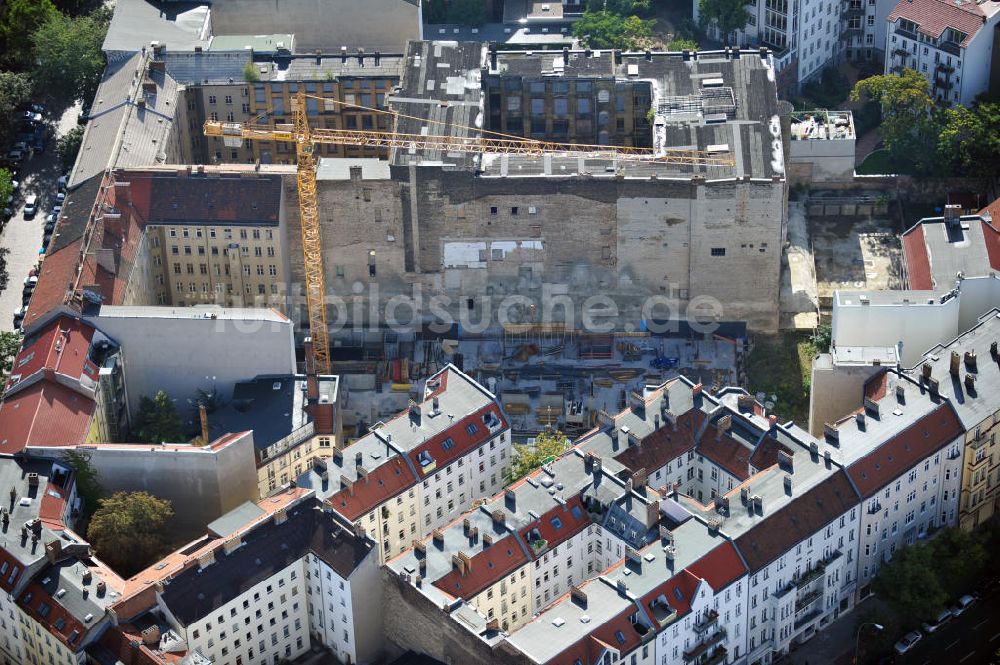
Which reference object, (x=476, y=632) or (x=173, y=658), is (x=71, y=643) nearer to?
(x=173, y=658)

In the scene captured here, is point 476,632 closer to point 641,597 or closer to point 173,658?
point 641,597

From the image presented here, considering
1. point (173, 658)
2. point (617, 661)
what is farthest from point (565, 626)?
point (173, 658)

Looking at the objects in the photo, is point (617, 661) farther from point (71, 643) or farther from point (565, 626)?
point (71, 643)

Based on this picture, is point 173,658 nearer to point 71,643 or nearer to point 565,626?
point 71,643

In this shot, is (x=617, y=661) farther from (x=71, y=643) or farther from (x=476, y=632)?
(x=71, y=643)

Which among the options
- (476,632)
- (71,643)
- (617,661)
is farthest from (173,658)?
(617,661)
